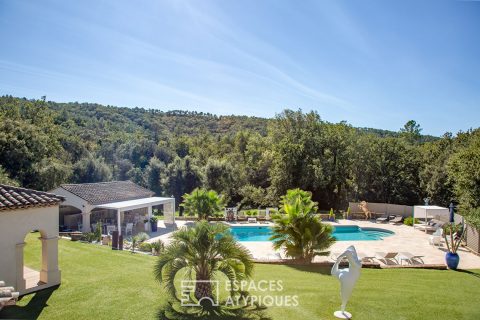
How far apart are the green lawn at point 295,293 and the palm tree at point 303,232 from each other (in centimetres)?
103

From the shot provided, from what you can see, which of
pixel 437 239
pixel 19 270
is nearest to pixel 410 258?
pixel 437 239

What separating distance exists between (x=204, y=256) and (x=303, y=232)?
6.98 meters

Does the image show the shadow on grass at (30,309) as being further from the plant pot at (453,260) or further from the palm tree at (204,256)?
the plant pot at (453,260)

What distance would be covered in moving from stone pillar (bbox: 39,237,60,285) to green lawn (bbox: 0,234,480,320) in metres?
0.40

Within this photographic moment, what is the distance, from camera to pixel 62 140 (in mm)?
44312

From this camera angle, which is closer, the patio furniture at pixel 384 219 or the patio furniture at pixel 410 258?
the patio furniture at pixel 410 258

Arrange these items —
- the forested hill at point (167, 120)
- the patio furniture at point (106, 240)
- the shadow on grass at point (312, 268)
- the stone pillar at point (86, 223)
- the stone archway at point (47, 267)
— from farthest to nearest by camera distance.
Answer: the forested hill at point (167, 120), the stone pillar at point (86, 223), the patio furniture at point (106, 240), the shadow on grass at point (312, 268), the stone archway at point (47, 267)

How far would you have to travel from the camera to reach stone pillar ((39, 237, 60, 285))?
10820mm

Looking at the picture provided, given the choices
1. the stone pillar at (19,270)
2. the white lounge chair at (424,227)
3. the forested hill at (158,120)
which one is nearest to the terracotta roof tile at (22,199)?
the stone pillar at (19,270)

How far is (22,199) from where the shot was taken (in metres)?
10.2

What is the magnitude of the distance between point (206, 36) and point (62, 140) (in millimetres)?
36022

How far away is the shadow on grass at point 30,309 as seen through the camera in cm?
873

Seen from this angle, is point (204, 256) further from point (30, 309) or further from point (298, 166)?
point (298, 166)

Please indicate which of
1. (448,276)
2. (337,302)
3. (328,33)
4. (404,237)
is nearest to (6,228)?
(337,302)
